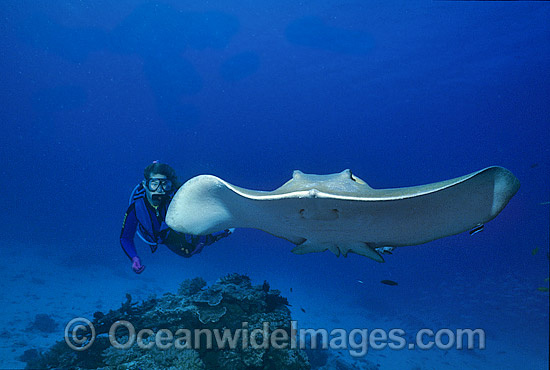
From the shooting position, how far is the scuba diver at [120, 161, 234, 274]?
4.74 meters

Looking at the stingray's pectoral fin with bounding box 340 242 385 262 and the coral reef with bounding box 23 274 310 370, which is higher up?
the stingray's pectoral fin with bounding box 340 242 385 262

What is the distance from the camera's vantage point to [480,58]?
81.6ft

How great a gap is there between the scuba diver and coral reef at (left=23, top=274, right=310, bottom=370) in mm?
1119

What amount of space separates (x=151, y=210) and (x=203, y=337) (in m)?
2.54

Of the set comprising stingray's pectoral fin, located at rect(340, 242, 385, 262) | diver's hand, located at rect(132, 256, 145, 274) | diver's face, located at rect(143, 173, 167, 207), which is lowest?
stingray's pectoral fin, located at rect(340, 242, 385, 262)

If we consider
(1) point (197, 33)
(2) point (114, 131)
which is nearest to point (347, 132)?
(1) point (197, 33)

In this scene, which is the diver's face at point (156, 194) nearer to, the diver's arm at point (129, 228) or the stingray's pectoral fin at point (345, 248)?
the diver's arm at point (129, 228)

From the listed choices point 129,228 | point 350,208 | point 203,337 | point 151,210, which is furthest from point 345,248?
point 129,228

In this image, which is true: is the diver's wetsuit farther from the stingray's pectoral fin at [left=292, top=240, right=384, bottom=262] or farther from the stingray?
the stingray's pectoral fin at [left=292, top=240, right=384, bottom=262]

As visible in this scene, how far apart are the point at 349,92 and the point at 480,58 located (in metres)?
14.9

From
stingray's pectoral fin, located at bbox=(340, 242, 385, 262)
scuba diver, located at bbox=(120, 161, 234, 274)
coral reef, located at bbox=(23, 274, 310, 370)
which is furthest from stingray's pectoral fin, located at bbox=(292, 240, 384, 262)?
scuba diver, located at bbox=(120, 161, 234, 274)

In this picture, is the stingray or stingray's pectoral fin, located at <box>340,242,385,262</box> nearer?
the stingray

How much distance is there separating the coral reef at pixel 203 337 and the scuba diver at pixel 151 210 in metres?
1.12

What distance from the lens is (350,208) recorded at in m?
1.97
